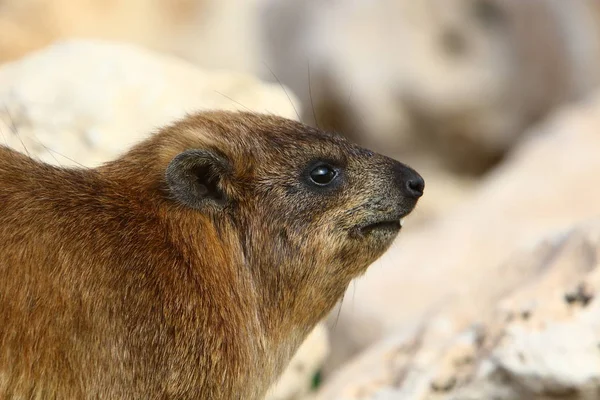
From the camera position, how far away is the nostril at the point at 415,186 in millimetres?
3082

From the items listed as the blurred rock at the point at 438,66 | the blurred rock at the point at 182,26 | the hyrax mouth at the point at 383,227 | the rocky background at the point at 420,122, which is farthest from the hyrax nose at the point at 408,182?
the blurred rock at the point at 182,26

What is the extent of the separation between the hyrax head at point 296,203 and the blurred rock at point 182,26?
240 inches

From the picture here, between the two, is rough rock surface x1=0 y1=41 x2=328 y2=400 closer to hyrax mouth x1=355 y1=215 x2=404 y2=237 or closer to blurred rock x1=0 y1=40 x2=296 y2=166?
blurred rock x1=0 y1=40 x2=296 y2=166

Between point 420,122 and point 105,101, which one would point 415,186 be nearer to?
point 105,101

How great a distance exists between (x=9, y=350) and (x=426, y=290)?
3900 mm

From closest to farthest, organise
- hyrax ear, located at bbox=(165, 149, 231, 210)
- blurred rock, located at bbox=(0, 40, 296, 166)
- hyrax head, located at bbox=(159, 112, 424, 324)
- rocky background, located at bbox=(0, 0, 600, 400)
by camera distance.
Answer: hyrax ear, located at bbox=(165, 149, 231, 210) → hyrax head, located at bbox=(159, 112, 424, 324) → rocky background, located at bbox=(0, 0, 600, 400) → blurred rock, located at bbox=(0, 40, 296, 166)

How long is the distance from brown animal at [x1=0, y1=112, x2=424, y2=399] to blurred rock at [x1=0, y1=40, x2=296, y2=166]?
1.12 metres

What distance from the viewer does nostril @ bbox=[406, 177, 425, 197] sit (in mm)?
3082

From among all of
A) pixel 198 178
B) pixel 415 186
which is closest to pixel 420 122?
pixel 415 186

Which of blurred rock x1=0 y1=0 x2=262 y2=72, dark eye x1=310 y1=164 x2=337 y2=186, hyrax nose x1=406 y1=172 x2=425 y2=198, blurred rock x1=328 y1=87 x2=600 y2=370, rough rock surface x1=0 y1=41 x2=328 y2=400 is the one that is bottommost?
dark eye x1=310 y1=164 x2=337 y2=186

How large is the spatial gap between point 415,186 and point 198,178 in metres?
0.79

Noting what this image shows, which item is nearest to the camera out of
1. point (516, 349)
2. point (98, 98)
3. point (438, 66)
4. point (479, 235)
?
point (516, 349)

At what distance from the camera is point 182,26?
953cm

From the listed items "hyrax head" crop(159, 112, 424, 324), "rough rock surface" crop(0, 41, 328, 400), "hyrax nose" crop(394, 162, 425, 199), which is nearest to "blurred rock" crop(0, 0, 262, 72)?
"rough rock surface" crop(0, 41, 328, 400)
